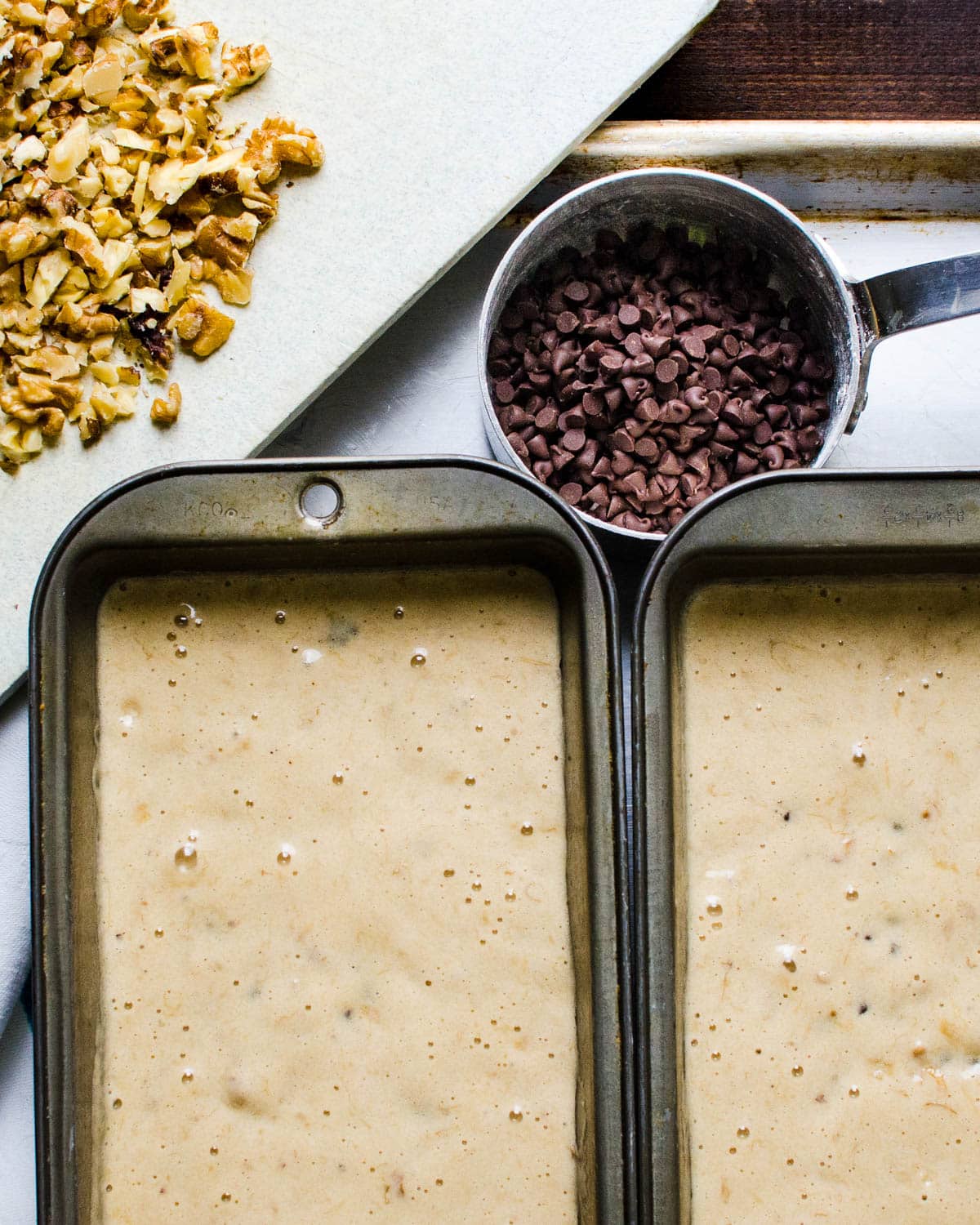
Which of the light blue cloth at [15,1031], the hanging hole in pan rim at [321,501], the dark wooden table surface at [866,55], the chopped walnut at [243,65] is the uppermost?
the dark wooden table surface at [866,55]

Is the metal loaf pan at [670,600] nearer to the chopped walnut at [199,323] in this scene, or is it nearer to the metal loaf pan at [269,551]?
the metal loaf pan at [269,551]

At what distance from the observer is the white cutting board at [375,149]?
43.9 inches

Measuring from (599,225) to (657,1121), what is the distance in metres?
0.81

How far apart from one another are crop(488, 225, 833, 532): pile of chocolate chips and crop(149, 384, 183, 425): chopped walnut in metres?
0.30

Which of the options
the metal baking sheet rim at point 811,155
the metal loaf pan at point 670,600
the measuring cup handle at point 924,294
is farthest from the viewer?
the metal baking sheet rim at point 811,155

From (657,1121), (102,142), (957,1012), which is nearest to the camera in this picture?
(657,1121)

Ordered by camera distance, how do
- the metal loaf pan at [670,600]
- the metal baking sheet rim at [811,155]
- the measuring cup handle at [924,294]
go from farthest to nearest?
the metal baking sheet rim at [811,155]
the measuring cup handle at [924,294]
the metal loaf pan at [670,600]

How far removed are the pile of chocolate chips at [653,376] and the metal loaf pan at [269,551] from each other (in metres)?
0.16

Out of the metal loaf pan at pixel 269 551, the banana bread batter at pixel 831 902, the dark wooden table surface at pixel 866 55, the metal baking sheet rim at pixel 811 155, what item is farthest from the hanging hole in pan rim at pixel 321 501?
the dark wooden table surface at pixel 866 55

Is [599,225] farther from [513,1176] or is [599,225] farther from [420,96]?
[513,1176]

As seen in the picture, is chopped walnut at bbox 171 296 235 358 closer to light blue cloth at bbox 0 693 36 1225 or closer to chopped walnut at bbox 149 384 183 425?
chopped walnut at bbox 149 384 183 425

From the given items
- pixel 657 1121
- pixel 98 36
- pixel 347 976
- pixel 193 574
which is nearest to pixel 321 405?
pixel 193 574

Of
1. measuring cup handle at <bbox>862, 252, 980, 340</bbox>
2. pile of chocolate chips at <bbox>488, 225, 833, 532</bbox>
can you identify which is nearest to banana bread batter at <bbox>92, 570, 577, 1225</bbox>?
pile of chocolate chips at <bbox>488, 225, 833, 532</bbox>

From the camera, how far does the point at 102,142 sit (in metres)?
1.10
